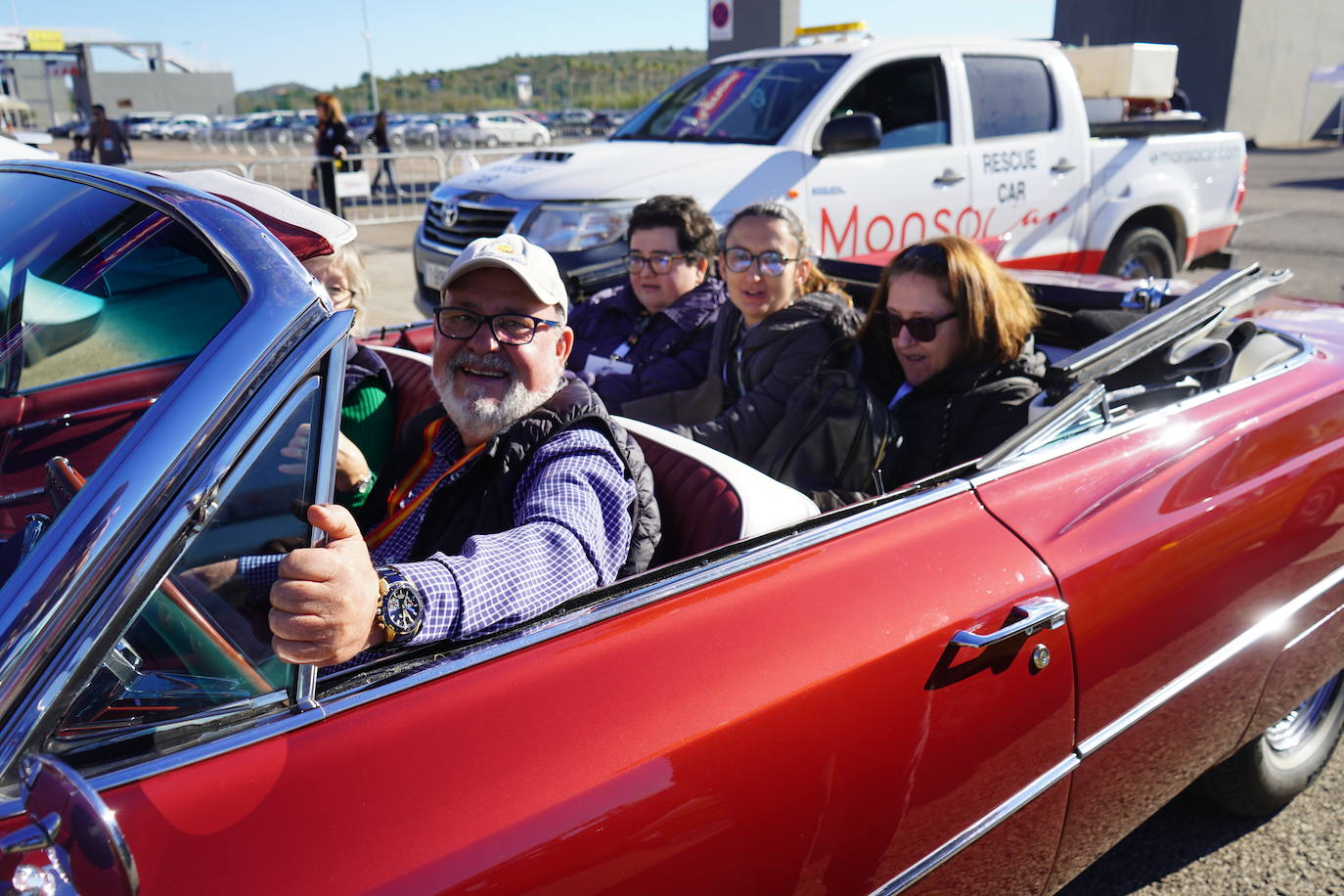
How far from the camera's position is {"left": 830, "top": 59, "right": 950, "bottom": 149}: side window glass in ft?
19.7

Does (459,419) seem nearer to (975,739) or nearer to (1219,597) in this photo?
(975,739)

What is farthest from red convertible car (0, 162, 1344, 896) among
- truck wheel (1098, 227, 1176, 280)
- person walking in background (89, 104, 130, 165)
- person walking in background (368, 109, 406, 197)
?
person walking in background (89, 104, 130, 165)

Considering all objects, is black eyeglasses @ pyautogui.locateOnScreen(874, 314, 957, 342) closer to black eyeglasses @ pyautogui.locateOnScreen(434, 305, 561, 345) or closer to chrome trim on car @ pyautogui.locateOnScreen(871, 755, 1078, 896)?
black eyeglasses @ pyautogui.locateOnScreen(434, 305, 561, 345)

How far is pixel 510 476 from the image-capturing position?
1879mm

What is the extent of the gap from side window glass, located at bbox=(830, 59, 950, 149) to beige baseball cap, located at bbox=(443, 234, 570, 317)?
4.39 m

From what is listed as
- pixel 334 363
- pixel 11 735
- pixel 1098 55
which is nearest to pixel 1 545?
pixel 11 735

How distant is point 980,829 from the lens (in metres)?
1.68

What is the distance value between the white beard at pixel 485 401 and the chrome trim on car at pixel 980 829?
1040mm

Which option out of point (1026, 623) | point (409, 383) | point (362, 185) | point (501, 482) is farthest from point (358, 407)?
point (362, 185)

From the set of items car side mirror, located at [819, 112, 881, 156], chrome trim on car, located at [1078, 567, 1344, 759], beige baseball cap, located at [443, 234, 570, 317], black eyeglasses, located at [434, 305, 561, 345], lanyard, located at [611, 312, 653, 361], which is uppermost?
car side mirror, located at [819, 112, 881, 156]

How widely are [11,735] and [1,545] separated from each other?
379 millimetres

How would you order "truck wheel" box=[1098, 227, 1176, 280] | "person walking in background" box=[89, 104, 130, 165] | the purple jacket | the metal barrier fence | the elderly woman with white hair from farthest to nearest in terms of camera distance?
"person walking in background" box=[89, 104, 130, 165]
the metal barrier fence
"truck wheel" box=[1098, 227, 1176, 280]
the purple jacket
the elderly woman with white hair

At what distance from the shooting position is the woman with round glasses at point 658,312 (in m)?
3.65

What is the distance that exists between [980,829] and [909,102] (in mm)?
5235
